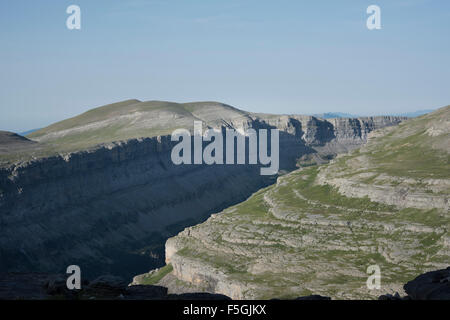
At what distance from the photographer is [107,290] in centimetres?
5209

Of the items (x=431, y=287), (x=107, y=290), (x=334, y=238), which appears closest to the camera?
(x=431, y=287)

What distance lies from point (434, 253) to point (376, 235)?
1934cm

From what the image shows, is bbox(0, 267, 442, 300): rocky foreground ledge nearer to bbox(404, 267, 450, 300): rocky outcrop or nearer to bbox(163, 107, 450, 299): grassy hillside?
bbox(404, 267, 450, 300): rocky outcrop

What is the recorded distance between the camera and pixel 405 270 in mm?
114188

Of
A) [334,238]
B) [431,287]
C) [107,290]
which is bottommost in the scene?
[334,238]

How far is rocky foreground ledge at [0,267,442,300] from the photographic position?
48.3 metres

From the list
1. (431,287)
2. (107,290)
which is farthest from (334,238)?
(107,290)

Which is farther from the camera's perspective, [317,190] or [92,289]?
[317,190]

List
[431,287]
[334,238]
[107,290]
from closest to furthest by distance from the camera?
[431,287] → [107,290] → [334,238]

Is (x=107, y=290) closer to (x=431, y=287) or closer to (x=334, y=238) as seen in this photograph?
(x=431, y=287)

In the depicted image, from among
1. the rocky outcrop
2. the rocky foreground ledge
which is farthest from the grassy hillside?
the rocky foreground ledge
